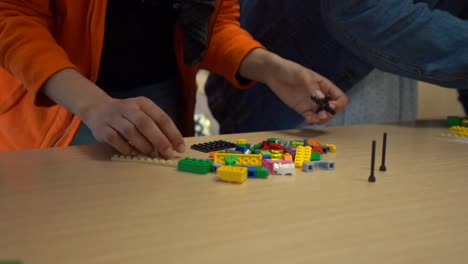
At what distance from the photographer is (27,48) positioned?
84cm

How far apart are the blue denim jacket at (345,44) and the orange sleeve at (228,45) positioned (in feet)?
0.56

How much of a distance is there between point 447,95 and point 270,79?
4.04ft

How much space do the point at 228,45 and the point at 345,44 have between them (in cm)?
26

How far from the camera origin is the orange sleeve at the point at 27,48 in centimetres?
83

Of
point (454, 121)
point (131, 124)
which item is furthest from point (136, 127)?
point (454, 121)

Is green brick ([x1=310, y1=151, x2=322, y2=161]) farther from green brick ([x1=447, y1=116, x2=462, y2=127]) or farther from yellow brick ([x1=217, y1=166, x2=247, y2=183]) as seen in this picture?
green brick ([x1=447, y1=116, x2=462, y2=127])

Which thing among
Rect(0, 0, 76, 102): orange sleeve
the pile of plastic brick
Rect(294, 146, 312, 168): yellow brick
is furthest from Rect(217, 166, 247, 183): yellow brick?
Rect(0, 0, 76, 102): orange sleeve

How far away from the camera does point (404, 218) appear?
533mm

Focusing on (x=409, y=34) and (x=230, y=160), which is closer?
(x=230, y=160)

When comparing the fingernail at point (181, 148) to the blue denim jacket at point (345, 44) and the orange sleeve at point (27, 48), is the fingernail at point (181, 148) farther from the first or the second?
the blue denim jacket at point (345, 44)

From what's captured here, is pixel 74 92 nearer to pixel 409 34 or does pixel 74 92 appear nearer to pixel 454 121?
pixel 409 34

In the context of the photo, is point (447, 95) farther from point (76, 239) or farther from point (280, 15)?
point (76, 239)

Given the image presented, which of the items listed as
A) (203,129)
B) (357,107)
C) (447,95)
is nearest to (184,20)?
(357,107)

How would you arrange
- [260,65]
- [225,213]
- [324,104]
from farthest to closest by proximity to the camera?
[260,65] → [324,104] → [225,213]
